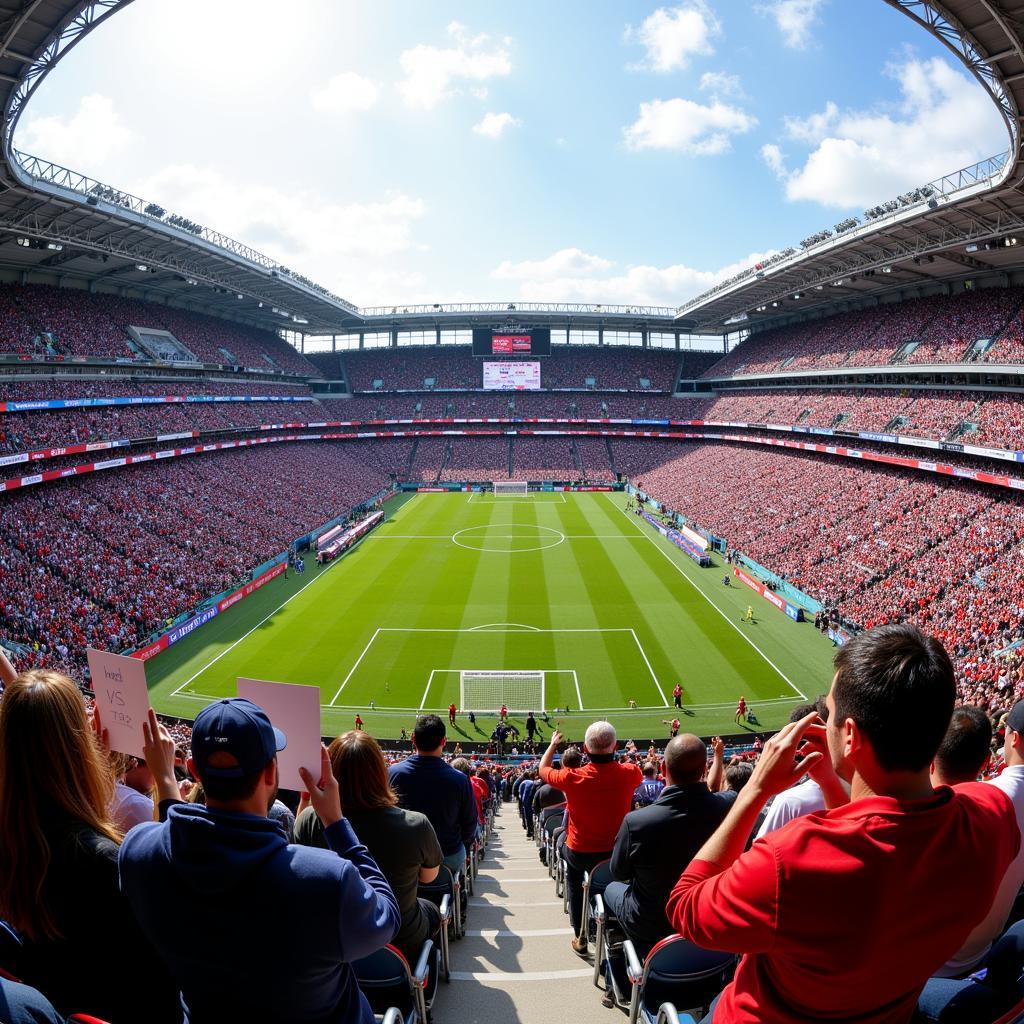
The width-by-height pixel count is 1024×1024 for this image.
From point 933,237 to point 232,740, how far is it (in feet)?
148

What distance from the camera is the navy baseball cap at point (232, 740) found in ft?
8.58

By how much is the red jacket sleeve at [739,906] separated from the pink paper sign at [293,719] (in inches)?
77.9

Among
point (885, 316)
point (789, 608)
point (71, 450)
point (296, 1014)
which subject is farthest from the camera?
point (885, 316)

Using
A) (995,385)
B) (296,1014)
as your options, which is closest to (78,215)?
(296,1014)

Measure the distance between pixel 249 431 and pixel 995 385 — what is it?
2194 inches

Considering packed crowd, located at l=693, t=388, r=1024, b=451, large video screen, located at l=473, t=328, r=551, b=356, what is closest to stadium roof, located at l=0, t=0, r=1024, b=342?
packed crowd, located at l=693, t=388, r=1024, b=451

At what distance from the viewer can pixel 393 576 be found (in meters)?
41.8

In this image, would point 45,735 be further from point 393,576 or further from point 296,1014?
point 393,576

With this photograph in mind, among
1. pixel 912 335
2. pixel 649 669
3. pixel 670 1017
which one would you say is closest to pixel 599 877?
pixel 670 1017

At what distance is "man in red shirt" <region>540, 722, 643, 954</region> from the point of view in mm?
6102

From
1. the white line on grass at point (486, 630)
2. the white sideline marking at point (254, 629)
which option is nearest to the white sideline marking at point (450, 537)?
the white sideline marking at point (254, 629)

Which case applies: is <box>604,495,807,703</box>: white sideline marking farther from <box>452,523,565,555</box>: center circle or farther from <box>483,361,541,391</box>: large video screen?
<box>483,361,541,391</box>: large video screen

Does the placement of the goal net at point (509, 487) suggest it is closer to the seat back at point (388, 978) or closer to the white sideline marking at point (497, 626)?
the white sideline marking at point (497, 626)

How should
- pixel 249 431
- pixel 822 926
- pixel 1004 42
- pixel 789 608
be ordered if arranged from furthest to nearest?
pixel 249 431 → pixel 789 608 → pixel 1004 42 → pixel 822 926
